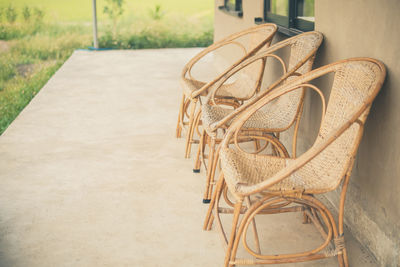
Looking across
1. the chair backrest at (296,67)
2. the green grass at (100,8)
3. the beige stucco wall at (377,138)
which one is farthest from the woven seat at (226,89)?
the green grass at (100,8)

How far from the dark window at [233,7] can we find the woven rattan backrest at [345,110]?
299cm

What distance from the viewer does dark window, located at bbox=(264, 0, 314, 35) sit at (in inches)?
126

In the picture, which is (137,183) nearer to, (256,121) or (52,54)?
(256,121)

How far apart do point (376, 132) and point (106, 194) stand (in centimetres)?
157

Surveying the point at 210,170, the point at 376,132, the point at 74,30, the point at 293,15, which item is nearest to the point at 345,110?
the point at 376,132

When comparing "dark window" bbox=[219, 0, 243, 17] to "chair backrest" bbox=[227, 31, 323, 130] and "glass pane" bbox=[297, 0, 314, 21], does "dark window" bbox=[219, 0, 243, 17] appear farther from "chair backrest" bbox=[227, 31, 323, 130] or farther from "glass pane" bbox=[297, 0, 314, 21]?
"chair backrest" bbox=[227, 31, 323, 130]

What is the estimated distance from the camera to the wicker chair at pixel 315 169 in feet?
6.02

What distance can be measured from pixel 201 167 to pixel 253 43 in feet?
3.32

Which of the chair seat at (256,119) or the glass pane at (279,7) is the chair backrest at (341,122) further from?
the glass pane at (279,7)

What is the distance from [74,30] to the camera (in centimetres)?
1061

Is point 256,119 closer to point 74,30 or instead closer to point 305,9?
point 305,9

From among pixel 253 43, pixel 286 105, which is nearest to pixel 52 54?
pixel 253 43

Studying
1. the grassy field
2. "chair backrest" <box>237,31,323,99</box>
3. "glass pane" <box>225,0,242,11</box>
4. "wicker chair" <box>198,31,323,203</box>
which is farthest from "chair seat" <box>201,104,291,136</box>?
the grassy field

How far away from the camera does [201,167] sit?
3238 mm
